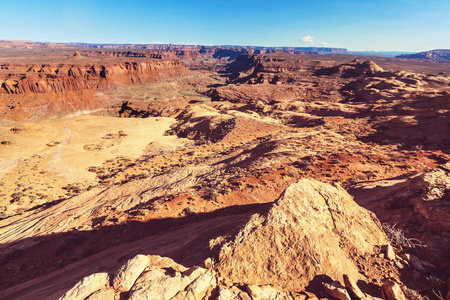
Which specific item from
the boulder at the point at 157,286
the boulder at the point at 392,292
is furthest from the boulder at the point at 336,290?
the boulder at the point at 157,286

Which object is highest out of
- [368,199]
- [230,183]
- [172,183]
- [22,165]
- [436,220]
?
[436,220]

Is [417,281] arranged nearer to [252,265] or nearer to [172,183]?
[252,265]

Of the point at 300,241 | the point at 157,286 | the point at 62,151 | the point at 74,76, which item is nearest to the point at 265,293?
the point at 300,241

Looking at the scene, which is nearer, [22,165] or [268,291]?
[268,291]

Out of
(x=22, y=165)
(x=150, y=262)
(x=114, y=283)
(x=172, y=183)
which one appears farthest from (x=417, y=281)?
(x=22, y=165)

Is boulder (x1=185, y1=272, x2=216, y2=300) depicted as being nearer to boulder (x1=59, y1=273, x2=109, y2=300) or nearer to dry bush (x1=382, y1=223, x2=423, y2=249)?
boulder (x1=59, y1=273, x2=109, y2=300)

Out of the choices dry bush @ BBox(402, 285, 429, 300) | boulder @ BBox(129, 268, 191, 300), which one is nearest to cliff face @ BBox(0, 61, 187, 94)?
boulder @ BBox(129, 268, 191, 300)

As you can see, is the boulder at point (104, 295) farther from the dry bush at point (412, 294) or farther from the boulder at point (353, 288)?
the dry bush at point (412, 294)
